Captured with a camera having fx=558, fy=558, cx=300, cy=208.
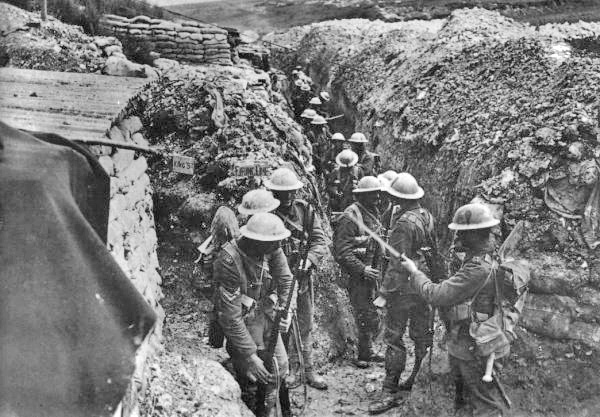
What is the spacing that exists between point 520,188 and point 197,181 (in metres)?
3.95

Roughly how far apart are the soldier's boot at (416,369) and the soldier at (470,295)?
1.09 meters

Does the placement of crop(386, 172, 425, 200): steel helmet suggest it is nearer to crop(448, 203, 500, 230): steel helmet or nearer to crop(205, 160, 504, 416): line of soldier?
crop(205, 160, 504, 416): line of soldier

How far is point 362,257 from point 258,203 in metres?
1.94

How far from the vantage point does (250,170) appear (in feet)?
22.8

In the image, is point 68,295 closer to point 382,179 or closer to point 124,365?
point 124,365

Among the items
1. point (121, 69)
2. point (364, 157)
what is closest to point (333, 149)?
point (364, 157)

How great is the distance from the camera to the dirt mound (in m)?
5.72

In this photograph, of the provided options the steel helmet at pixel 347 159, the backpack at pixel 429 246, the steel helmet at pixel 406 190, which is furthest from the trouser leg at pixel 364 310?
the steel helmet at pixel 347 159

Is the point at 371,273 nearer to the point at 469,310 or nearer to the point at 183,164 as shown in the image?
the point at 469,310

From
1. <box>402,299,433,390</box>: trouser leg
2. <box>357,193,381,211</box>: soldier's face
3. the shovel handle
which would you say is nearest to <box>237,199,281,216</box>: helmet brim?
<box>357,193,381,211</box>: soldier's face

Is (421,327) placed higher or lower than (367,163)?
lower

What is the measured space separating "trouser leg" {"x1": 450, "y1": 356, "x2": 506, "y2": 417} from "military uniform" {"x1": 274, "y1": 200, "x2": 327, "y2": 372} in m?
1.81

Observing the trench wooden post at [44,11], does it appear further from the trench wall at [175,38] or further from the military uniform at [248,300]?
the military uniform at [248,300]

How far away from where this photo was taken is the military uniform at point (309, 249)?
5.89 m
